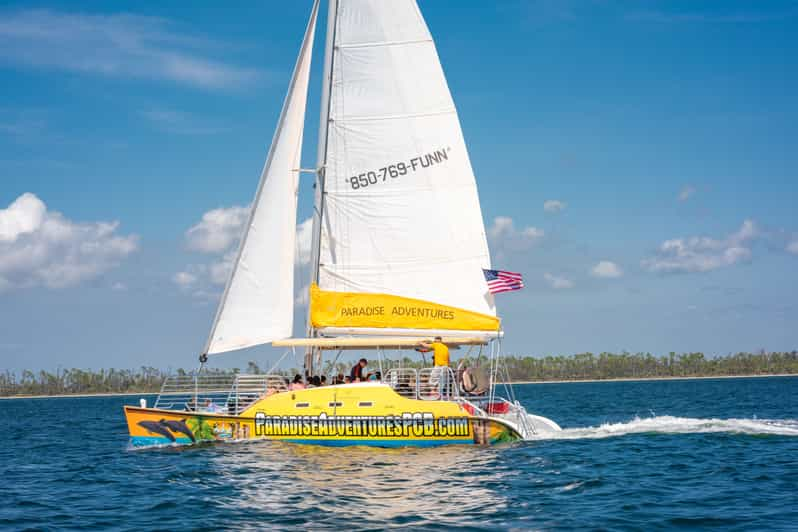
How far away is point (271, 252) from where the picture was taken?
26.3 m

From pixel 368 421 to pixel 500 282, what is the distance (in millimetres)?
5998

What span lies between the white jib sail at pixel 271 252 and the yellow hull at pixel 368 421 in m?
2.83

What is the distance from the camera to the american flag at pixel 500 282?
26.1 m

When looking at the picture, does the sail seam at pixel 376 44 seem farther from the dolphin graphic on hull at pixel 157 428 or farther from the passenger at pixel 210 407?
the dolphin graphic on hull at pixel 157 428

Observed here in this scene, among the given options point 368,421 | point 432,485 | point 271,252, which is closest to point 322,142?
point 271,252

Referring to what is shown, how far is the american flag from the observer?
2612 cm

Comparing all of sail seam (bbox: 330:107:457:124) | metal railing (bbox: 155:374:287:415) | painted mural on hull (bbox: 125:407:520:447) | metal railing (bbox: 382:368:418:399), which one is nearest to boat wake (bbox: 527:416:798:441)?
painted mural on hull (bbox: 125:407:520:447)

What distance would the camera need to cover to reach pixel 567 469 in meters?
20.3

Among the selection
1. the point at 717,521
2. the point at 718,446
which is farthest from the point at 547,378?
the point at 717,521

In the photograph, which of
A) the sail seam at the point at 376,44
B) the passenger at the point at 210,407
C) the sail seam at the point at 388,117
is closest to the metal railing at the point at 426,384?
the passenger at the point at 210,407

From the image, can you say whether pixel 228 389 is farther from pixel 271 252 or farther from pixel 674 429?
pixel 674 429

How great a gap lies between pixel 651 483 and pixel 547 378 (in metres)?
147

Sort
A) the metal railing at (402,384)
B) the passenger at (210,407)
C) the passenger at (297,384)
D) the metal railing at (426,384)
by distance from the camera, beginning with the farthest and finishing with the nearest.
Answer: the passenger at (210,407) → the passenger at (297,384) → the metal railing at (402,384) → the metal railing at (426,384)

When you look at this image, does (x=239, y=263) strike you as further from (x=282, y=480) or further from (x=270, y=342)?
(x=282, y=480)
